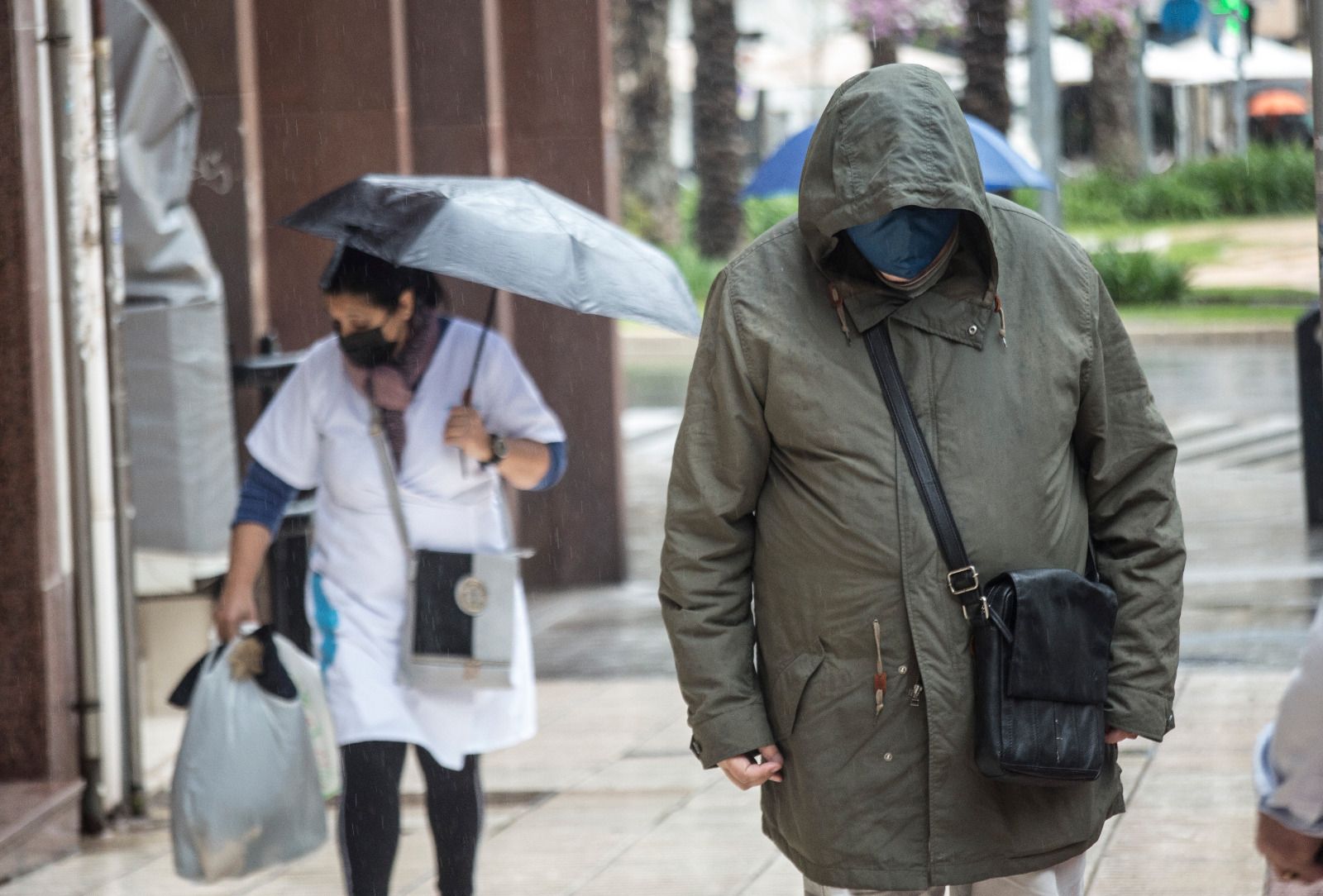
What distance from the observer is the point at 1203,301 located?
2648 cm

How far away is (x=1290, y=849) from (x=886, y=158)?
1261 millimetres

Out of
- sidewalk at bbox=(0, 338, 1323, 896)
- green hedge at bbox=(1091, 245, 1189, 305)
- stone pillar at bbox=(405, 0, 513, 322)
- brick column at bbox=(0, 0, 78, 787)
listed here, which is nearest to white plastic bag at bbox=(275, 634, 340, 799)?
sidewalk at bbox=(0, 338, 1323, 896)

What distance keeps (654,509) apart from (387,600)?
867 centimetres

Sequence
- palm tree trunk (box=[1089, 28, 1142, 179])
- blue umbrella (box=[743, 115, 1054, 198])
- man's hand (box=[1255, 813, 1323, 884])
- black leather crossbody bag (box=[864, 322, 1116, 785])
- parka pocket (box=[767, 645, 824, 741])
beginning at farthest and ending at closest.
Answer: palm tree trunk (box=[1089, 28, 1142, 179])
blue umbrella (box=[743, 115, 1054, 198])
parka pocket (box=[767, 645, 824, 741])
black leather crossbody bag (box=[864, 322, 1116, 785])
man's hand (box=[1255, 813, 1323, 884])

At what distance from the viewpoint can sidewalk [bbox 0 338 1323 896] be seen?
211 inches

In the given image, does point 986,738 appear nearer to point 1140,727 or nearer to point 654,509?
point 1140,727

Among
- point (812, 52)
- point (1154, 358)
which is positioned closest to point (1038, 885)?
point (1154, 358)

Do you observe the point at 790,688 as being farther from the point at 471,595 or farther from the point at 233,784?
the point at 233,784

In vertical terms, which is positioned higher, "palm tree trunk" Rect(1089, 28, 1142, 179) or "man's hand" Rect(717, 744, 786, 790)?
"palm tree trunk" Rect(1089, 28, 1142, 179)

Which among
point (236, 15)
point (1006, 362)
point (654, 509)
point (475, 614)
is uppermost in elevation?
point (236, 15)

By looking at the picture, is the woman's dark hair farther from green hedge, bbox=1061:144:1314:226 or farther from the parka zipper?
green hedge, bbox=1061:144:1314:226

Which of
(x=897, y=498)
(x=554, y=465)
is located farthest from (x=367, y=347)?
(x=897, y=498)

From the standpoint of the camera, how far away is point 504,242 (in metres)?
4.48

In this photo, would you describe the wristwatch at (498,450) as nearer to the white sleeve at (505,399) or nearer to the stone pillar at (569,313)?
the white sleeve at (505,399)
